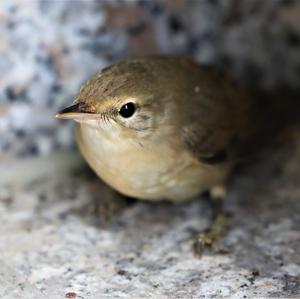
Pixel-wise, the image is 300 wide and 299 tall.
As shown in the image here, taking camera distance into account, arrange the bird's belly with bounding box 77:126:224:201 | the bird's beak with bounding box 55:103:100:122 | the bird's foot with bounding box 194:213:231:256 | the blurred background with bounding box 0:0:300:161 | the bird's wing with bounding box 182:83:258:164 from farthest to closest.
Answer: the blurred background with bounding box 0:0:300:161 → the bird's wing with bounding box 182:83:258:164 → the bird's foot with bounding box 194:213:231:256 → the bird's belly with bounding box 77:126:224:201 → the bird's beak with bounding box 55:103:100:122

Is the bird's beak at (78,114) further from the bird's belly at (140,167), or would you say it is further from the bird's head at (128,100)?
the bird's belly at (140,167)

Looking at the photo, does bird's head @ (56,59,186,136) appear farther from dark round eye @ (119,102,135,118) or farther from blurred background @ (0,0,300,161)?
blurred background @ (0,0,300,161)

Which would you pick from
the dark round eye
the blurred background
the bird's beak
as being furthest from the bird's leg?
the blurred background

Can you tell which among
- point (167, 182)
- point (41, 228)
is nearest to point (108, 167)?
point (167, 182)

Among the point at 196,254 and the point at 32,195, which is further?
the point at 32,195

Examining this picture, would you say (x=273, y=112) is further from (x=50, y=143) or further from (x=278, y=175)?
(x=50, y=143)
